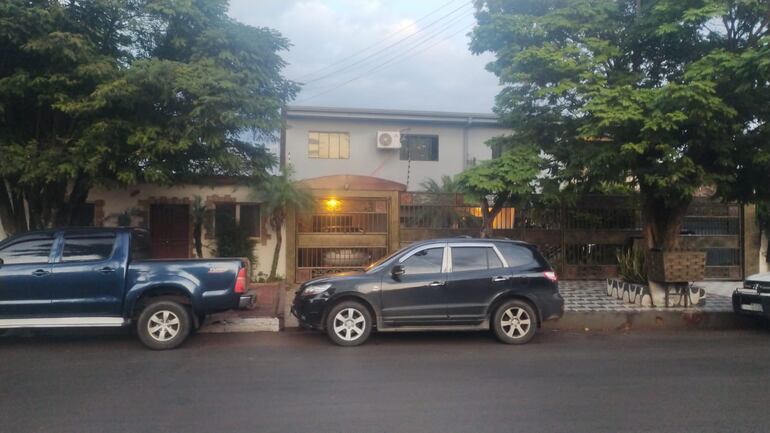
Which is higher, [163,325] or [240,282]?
[240,282]

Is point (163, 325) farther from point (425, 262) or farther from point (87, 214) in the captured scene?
point (87, 214)

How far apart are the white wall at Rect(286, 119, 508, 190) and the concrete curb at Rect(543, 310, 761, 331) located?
12974mm

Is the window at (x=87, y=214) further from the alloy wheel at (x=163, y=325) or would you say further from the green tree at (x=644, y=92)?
the green tree at (x=644, y=92)

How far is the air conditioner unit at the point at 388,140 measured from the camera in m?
22.1

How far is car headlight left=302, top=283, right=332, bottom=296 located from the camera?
836cm

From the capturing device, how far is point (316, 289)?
27.6 feet

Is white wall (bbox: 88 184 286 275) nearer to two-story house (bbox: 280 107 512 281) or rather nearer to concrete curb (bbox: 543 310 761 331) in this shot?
two-story house (bbox: 280 107 512 281)

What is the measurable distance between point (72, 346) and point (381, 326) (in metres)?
4.45

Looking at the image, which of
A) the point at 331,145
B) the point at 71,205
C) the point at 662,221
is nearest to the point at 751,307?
the point at 662,221

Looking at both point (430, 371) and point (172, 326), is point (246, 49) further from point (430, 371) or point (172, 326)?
point (430, 371)

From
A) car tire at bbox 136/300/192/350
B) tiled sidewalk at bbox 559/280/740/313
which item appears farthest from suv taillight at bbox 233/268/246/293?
tiled sidewalk at bbox 559/280/740/313

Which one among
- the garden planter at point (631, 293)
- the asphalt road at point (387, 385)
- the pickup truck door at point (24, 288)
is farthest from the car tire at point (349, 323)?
the garden planter at point (631, 293)

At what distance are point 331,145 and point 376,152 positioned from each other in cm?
175

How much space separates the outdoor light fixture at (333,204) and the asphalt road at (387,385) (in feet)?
18.8
